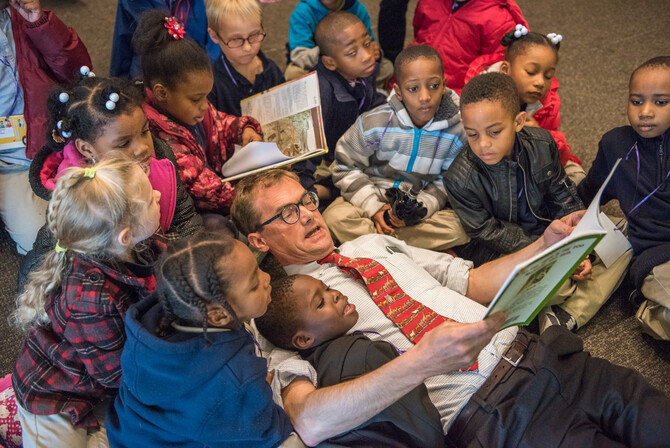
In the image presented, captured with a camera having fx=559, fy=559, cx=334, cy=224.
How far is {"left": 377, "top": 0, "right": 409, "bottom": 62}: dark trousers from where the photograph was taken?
2.96 metres

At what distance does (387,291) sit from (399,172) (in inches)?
30.6

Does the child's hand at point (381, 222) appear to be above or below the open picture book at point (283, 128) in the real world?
below

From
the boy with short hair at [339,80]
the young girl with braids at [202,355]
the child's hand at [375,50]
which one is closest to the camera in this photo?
the young girl with braids at [202,355]

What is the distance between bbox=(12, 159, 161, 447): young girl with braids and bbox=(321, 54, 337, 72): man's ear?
46.8 inches

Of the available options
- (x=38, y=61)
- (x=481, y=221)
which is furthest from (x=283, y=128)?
(x=38, y=61)

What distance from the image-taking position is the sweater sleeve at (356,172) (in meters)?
2.25

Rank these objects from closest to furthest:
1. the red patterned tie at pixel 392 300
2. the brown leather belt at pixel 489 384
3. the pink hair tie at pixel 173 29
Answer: the brown leather belt at pixel 489 384 → the red patterned tie at pixel 392 300 → the pink hair tie at pixel 173 29

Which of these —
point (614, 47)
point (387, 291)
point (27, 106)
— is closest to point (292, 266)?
point (387, 291)

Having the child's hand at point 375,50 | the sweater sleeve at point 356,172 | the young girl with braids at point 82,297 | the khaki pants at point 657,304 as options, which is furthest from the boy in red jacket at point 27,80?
the khaki pants at point 657,304

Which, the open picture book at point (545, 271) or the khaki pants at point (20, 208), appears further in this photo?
the khaki pants at point (20, 208)

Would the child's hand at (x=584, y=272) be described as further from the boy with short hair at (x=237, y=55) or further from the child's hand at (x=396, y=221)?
the boy with short hair at (x=237, y=55)

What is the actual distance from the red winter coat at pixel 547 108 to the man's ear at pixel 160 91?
1.26 meters

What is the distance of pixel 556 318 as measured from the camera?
1.94 meters

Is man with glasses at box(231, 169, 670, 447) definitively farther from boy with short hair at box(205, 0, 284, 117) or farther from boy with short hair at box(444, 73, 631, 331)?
boy with short hair at box(205, 0, 284, 117)
